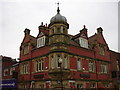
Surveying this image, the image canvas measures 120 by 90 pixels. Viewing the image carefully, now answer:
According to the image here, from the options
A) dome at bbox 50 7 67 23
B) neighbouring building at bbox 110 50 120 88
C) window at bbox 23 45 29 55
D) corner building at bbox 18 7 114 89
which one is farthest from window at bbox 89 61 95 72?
window at bbox 23 45 29 55

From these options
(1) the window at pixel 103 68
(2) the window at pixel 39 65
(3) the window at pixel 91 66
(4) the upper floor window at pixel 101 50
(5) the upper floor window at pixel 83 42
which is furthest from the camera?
(4) the upper floor window at pixel 101 50

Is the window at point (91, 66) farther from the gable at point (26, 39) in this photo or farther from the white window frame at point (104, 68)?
the gable at point (26, 39)

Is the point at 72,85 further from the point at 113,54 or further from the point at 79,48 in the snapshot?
the point at 113,54

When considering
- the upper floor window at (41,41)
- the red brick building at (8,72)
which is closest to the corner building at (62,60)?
the upper floor window at (41,41)

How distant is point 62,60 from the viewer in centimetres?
2514

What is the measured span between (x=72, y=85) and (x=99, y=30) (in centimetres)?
1567

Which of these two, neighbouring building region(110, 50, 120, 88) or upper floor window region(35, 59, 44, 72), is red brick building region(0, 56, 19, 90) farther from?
A: neighbouring building region(110, 50, 120, 88)

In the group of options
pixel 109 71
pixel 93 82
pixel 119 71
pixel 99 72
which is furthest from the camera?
pixel 119 71

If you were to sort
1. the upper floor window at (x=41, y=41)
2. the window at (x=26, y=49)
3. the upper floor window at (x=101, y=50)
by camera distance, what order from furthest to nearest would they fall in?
the upper floor window at (x=101, y=50) < the window at (x=26, y=49) < the upper floor window at (x=41, y=41)

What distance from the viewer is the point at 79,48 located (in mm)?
28750

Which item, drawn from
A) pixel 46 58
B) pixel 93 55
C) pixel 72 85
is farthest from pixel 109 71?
pixel 46 58

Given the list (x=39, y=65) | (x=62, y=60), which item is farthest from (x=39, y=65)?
(x=62, y=60)

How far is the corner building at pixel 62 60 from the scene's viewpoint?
83.2ft

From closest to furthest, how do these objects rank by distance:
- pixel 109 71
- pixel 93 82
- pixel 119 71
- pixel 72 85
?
1. pixel 72 85
2. pixel 93 82
3. pixel 109 71
4. pixel 119 71
